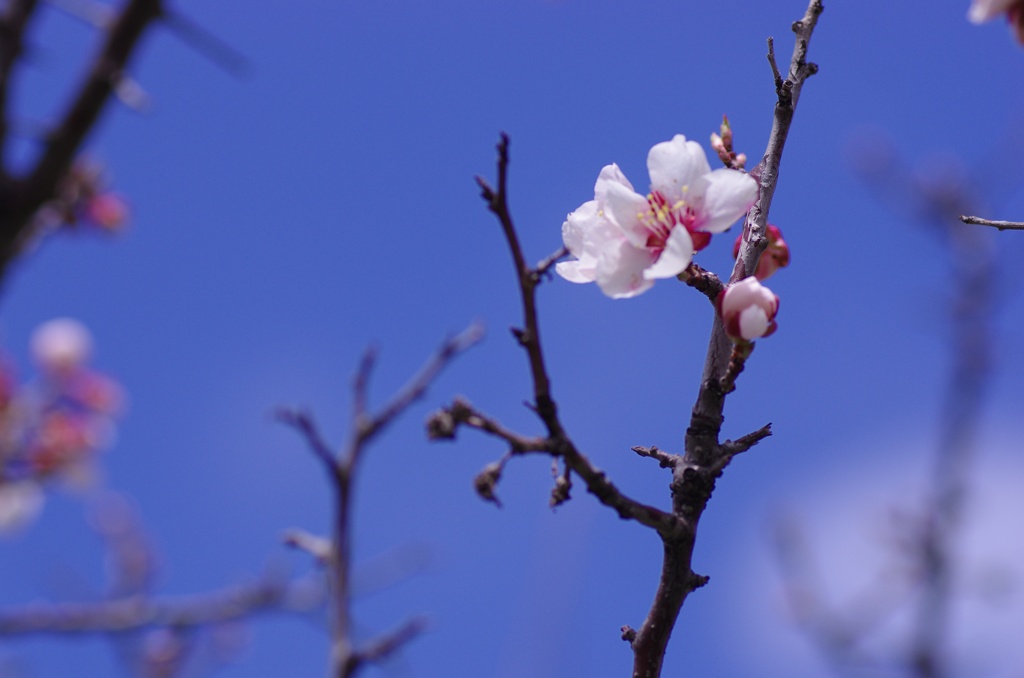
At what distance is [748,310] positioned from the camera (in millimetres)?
1332

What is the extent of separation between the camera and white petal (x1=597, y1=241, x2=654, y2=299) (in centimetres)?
152

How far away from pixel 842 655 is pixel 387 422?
3436 mm

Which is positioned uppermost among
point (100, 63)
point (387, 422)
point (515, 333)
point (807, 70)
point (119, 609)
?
point (807, 70)

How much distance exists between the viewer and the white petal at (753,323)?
1.32 meters

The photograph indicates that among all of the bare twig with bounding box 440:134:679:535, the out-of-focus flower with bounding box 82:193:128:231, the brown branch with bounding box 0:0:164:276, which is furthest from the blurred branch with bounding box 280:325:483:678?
the out-of-focus flower with bounding box 82:193:128:231

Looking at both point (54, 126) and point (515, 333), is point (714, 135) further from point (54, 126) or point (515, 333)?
point (54, 126)

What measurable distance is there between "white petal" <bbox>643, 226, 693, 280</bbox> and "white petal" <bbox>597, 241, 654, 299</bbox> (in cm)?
8

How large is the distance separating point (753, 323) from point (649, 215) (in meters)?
0.32

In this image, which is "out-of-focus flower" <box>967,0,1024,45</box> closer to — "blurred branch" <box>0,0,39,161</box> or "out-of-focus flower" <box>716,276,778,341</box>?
"out-of-focus flower" <box>716,276,778,341</box>

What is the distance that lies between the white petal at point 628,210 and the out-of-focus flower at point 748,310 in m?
0.24

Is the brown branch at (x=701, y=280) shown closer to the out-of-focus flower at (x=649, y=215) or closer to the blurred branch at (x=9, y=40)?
the out-of-focus flower at (x=649, y=215)

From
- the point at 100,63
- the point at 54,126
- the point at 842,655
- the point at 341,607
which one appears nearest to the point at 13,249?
the point at 54,126

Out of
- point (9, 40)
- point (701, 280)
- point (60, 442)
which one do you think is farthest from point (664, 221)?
point (60, 442)

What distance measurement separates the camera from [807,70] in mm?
1569
